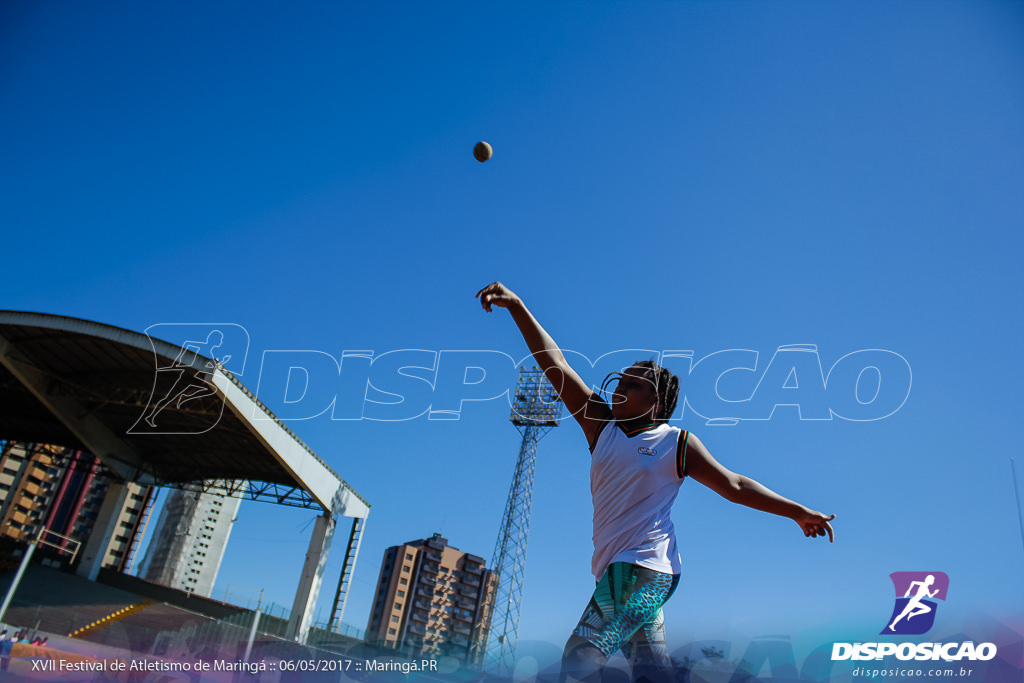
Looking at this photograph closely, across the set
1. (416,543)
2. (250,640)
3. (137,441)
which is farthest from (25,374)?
(416,543)

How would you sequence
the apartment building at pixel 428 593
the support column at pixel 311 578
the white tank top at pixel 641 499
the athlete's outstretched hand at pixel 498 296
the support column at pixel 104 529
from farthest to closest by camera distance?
the apartment building at pixel 428 593 → the support column at pixel 104 529 → the support column at pixel 311 578 → the athlete's outstretched hand at pixel 498 296 → the white tank top at pixel 641 499

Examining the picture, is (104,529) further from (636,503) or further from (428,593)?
(428,593)

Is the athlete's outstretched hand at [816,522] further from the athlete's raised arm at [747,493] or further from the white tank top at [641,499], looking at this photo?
the white tank top at [641,499]

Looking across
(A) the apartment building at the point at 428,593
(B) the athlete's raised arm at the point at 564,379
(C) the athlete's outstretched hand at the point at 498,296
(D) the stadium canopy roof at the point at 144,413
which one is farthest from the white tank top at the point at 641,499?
(A) the apartment building at the point at 428,593

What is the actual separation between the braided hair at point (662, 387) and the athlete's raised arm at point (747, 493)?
0.68 feet

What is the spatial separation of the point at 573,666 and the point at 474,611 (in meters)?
99.5

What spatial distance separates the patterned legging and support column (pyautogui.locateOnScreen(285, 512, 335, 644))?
23052mm

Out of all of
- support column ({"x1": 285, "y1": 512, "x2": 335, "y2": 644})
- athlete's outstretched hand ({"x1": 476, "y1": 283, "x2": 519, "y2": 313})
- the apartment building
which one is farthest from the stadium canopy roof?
the apartment building

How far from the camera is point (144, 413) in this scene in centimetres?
2464

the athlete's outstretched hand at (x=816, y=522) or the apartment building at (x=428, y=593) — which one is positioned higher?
the apartment building at (x=428, y=593)

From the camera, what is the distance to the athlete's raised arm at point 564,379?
2.39 m

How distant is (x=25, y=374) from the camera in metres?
21.6

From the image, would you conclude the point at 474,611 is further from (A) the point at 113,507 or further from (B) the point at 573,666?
(B) the point at 573,666

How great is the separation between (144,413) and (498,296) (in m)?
26.0
